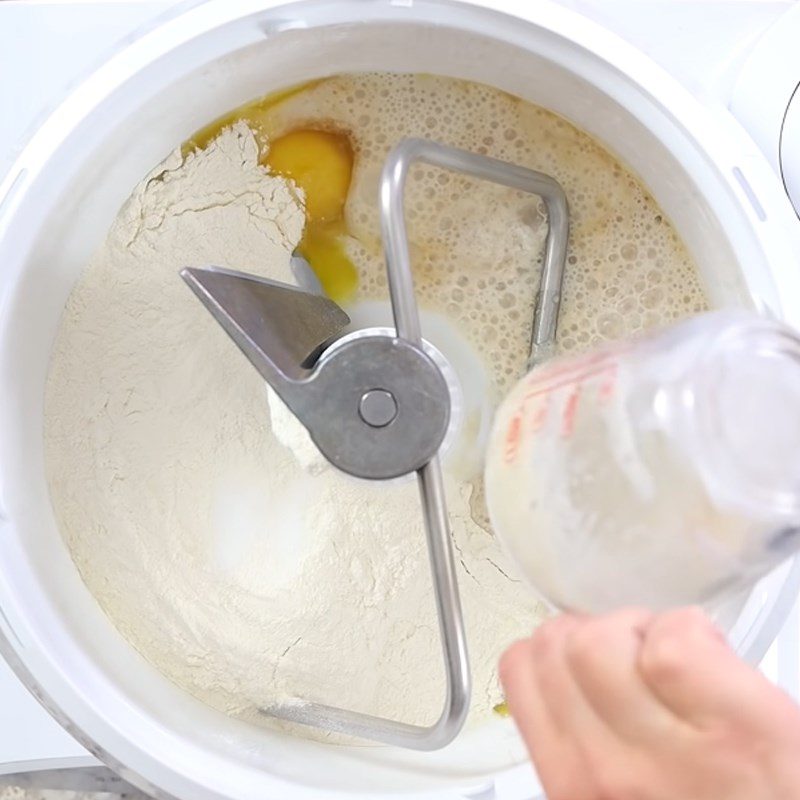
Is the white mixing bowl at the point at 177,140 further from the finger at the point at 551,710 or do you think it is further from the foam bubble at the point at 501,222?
the finger at the point at 551,710

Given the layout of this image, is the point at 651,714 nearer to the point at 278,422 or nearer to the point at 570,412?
the point at 570,412

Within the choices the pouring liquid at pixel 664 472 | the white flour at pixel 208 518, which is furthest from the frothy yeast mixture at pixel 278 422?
the pouring liquid at pixel 664 472

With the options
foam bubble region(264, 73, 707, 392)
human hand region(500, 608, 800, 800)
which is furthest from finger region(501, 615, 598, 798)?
foam bubble region(264, 73, 707, 392)

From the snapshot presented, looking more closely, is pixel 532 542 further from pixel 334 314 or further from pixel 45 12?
pixel 45 12

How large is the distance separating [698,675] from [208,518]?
0.31m

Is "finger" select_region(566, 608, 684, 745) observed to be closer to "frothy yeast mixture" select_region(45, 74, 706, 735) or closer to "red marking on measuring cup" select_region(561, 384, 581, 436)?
"red marking on measuring cup" select_region(561, 384, 581, 436)

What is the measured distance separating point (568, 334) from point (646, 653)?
27 centimetres

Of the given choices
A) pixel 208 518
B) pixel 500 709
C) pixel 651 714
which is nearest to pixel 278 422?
pixel 208 518

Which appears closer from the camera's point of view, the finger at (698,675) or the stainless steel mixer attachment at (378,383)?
the finger at (698,675)

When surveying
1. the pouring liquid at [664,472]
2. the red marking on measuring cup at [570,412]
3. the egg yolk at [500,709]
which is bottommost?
the pouring liquid at [664,472]

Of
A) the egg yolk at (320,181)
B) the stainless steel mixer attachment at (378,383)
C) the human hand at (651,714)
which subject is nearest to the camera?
the human hand at (651,714)

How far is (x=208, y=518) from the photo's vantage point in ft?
1.60

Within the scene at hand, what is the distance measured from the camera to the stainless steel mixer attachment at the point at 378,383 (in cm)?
39

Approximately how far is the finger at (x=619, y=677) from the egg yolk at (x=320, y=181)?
0.29m
